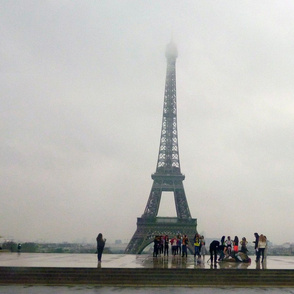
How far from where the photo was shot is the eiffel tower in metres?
71.6

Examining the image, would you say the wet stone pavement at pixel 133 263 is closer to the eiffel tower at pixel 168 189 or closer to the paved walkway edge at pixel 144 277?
the paved walkway edge at pixel 144 277

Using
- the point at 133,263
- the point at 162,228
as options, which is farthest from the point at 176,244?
the point at 162,228

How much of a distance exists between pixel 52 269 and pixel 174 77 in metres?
74.0

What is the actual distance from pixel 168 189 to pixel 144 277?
205ft

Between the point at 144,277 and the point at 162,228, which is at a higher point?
the point at 162,228

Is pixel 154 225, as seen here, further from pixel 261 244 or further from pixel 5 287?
pixel 5 287

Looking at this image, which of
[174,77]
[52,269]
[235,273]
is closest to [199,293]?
[235,273]

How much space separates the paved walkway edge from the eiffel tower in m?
49.0

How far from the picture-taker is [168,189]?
3177 inches

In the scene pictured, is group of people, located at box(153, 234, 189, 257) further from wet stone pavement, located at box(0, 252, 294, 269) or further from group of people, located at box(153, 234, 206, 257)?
wet stone pavement, located at box(0, 252, 294, 269)

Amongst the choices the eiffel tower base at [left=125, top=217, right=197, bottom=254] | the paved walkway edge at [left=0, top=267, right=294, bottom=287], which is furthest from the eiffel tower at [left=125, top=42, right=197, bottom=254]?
the paved walkway edge at [left=0, top=267, right=294, bottom=287]

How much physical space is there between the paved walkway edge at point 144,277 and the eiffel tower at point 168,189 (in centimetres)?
4903

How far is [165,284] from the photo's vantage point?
59.0ft

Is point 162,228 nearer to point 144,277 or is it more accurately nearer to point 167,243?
point 167,243
